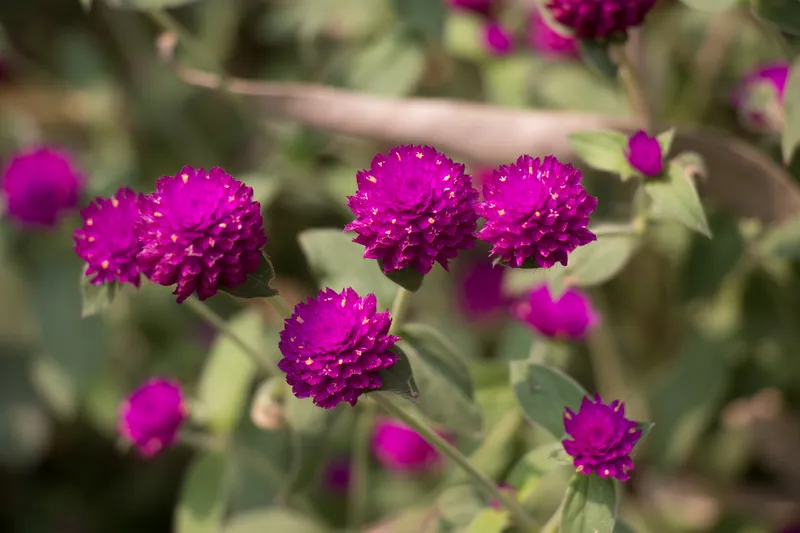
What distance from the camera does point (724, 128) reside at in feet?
3.99

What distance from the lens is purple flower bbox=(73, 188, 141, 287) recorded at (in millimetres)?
653

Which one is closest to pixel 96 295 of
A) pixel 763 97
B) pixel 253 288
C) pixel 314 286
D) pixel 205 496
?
pixel 253 288

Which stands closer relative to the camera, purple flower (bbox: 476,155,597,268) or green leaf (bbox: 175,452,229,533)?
purple flower (bbox: 476,155,597,268)

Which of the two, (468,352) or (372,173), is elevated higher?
(372,173)

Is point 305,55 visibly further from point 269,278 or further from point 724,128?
point 269,278

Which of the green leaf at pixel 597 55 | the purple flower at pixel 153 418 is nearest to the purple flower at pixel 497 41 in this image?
the green leaf at pixel 597 55

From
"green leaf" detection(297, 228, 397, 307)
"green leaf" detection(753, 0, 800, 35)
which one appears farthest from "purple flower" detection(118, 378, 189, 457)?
"green leaf" detection(753, 0, 800, 35)

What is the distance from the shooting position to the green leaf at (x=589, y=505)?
0.60 meters

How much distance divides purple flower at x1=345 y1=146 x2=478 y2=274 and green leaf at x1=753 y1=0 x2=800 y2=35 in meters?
0.37

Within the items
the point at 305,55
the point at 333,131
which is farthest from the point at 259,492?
the point at 305,55

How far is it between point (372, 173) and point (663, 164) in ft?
0.96

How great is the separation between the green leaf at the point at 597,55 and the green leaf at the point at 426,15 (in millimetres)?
368

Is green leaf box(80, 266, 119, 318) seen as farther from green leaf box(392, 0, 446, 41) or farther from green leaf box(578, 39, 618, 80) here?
green leaf box(392, 0, 446, 41)

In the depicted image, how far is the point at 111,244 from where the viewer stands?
2.15ft
